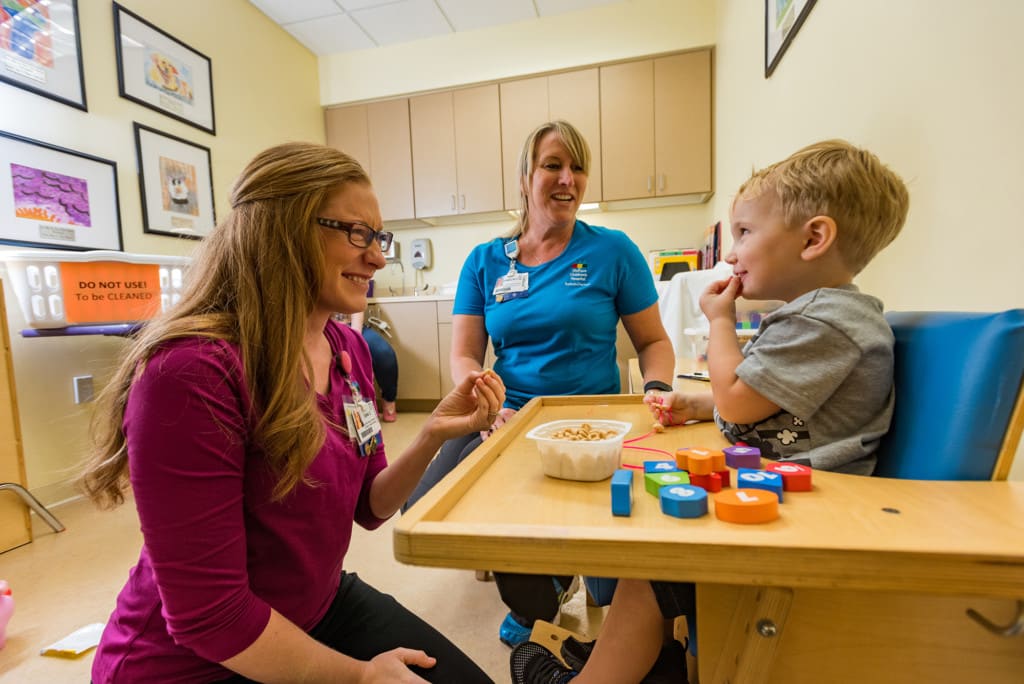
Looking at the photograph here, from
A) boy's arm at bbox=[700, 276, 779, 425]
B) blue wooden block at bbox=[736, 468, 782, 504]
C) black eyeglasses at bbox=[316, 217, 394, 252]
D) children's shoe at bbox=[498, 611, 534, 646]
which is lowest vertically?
children's shoe at bbox=[498, 611, 534, 646]

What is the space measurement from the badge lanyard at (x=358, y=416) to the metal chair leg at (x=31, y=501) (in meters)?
1.81

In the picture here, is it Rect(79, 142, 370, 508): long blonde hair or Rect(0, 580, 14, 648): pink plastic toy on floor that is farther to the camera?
Rect(0, 580, 14, 648): pink plastic toy on floor

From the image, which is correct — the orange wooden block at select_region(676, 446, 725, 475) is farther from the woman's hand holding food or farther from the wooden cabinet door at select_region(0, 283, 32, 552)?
the wooden cabinet door at select_region(0, 283, 32, 552)

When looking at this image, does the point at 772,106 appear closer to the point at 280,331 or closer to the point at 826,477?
the point at 826,477

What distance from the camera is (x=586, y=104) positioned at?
3771 mm

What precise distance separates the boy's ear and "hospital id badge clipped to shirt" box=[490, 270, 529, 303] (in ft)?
2.51

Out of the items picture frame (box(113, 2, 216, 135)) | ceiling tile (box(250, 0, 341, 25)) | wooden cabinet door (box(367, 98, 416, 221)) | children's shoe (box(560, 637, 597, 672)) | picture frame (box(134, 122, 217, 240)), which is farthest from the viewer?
wooden cabinet door (box(367, 98, 416, 221))

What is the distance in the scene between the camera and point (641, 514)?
491 millimetres

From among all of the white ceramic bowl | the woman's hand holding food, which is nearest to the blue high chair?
the white ceramic bowl

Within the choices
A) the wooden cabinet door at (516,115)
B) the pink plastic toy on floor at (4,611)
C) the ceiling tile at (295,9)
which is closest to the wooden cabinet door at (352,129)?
the ceiling tile at (295,9)

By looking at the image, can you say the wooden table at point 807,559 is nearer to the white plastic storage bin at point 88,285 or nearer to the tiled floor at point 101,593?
the tiled floor at point 101,593

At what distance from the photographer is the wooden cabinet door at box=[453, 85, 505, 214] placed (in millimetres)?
3973

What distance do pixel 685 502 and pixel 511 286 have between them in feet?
3.45

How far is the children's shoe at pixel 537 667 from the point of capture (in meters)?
0.91
